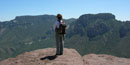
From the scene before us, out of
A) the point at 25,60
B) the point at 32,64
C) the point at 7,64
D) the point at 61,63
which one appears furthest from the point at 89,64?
the point at 7,64

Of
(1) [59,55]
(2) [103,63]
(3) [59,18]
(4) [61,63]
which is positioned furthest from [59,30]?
(2) [103,63]

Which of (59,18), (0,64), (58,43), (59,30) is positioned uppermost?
(59,18)

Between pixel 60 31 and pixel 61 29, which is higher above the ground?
pixel 61 29

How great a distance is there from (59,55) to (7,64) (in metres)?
4.93

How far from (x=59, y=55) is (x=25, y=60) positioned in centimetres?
331

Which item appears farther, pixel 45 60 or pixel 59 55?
pixel 59 55

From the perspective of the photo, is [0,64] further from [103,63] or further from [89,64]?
[103,63]

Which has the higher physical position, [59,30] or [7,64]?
[59,30]

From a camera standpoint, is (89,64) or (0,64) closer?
(89,64)

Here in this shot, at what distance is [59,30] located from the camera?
16.7 metres

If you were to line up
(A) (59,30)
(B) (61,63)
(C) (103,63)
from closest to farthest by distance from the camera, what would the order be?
(B) (61,63) < (C) (103,63) < (A) (59,30)

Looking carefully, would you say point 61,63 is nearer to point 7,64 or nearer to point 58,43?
point 58,43

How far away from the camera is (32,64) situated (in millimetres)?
14625

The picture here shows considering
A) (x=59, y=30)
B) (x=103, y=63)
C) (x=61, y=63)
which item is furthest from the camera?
(x=59, y=30)
